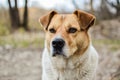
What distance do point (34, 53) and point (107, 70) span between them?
142 inches

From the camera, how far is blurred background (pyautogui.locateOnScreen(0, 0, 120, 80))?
11438mm

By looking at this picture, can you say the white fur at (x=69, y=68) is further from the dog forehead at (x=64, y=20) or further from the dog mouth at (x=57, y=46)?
the dog forehead at (x=64, y=20)

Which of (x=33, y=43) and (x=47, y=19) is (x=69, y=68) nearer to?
(x=47, y=19)

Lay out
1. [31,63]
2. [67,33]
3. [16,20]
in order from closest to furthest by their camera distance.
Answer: [67,33], [31,63], [16,20]

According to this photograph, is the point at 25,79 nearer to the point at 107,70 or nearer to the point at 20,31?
the point at 107,70

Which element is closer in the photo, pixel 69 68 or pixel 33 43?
pixel 69 68

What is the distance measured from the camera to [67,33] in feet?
23.1

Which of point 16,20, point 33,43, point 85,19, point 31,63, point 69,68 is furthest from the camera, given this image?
point 16,20

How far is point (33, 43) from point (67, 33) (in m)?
9.54

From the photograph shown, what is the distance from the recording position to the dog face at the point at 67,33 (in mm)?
6816

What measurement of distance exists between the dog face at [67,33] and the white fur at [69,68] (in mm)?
163

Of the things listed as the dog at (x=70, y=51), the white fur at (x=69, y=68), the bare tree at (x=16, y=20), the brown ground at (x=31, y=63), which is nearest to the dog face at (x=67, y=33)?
the dog at (x=70, y=51)

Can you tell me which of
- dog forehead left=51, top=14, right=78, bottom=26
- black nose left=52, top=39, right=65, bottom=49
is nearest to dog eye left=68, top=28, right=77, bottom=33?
dog forehead left=51, top=14, right=78, bottom=26

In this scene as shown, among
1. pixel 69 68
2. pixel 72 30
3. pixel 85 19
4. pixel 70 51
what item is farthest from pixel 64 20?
pixel 69 68
